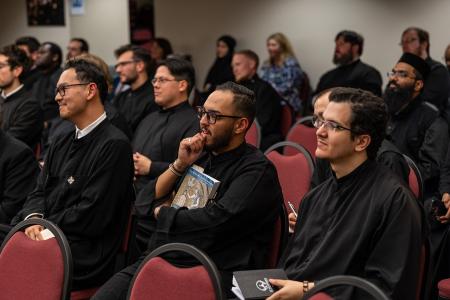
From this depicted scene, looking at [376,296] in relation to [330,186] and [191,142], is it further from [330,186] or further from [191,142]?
[191,142]

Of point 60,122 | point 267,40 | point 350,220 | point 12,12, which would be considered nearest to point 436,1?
point 267,40

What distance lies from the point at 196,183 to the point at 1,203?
1.34 metres

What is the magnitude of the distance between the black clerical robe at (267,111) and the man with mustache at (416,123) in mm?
1601

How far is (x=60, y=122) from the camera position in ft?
17.3

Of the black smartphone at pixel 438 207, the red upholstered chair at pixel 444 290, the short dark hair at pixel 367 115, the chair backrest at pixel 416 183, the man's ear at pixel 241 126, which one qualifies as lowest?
the red upholstered chair at pixel 444 290

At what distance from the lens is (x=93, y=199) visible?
3.19m

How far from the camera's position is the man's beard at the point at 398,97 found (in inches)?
181

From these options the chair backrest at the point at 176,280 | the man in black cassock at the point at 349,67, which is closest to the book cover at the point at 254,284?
the chair backrest at the point at 176,280

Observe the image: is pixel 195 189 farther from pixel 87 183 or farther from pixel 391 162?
pixel 391 162

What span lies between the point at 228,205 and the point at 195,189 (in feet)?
0.84

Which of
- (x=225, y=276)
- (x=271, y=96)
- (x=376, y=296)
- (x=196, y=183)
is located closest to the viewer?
(x=376, y=296)

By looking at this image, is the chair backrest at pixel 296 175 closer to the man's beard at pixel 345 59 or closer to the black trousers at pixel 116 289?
the black trousers at pixel 116 289

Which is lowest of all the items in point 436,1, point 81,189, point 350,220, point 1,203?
point 1,203

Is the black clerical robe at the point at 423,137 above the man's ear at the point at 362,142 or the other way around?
the other way around
